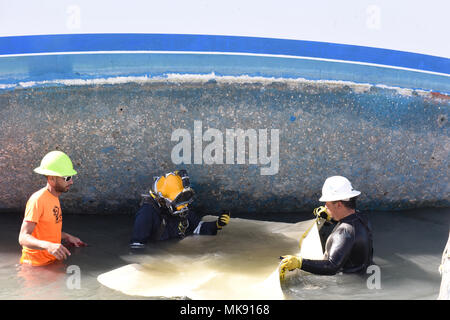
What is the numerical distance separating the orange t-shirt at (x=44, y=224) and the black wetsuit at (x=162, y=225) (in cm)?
82

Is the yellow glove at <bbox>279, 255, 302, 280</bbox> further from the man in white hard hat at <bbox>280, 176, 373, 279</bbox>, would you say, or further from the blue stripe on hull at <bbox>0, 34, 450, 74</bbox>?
the blue stripe on hull at <bbox>0, 34, 450, 74</bbox>

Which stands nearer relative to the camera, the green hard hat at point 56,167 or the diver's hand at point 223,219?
the green hard hat at point 56,167

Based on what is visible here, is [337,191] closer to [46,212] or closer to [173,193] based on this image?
[173,193]

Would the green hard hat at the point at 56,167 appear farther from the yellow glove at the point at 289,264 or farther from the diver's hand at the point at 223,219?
the yellow glove at the point at 289,264

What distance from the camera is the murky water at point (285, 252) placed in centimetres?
370

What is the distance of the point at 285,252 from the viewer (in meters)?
4.67

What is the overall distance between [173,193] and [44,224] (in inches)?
48.7

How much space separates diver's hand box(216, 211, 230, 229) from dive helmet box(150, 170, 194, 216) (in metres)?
0.39

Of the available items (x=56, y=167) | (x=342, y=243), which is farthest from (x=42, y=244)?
(x=342, y=243)

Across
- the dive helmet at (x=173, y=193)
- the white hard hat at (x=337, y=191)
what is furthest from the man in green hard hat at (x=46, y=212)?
the white hard hat at (x=337, y=191)

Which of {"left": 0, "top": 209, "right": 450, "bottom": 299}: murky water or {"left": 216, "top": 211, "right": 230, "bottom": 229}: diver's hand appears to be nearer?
{"left": 0, "top": 209, "right": 450, "bottom": 299}: murky water

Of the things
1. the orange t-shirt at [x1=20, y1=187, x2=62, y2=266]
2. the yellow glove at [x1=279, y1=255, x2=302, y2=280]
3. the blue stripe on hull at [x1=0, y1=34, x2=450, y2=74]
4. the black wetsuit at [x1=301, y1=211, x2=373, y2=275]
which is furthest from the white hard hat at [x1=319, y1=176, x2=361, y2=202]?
the orange t-shirt at [x1=20, y1=187, x2=62, y2=266]

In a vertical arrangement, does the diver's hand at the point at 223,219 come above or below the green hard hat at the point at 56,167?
below

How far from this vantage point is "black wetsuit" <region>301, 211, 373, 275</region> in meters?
3.75
